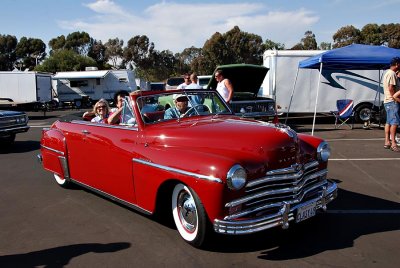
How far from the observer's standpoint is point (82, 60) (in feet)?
179

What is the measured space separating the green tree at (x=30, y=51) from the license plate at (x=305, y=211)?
7789 cm

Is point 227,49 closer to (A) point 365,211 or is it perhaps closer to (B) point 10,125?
(B) point 10,125

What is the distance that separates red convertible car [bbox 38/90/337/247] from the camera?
3598mm

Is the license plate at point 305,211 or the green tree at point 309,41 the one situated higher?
the green tree at point 309,41

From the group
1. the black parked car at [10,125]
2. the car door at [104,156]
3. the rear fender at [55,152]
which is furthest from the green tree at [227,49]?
the car door at [104,156]

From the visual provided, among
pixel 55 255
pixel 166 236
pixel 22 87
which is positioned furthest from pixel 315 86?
pixel 22 87

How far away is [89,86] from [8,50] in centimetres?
4855

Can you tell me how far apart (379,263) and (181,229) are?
189 centimetres

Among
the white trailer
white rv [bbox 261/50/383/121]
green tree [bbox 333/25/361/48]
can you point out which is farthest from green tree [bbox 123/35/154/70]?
white rv [bbox 261/50/383/121]

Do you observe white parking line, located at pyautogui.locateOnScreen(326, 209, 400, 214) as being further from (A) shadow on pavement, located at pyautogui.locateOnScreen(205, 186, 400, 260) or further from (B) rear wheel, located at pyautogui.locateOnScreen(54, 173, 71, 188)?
(B) rear wheel, located at pyautogui.locateOnScreen(54, 173, 71, 188)

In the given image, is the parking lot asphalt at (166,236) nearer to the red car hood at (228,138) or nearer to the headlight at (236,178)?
the headlight at (236,178)

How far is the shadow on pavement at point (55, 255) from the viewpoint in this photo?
149 inches

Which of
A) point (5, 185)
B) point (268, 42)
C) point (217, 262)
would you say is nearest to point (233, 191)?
point (217, 262)

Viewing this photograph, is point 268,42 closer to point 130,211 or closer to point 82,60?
point 82,60
